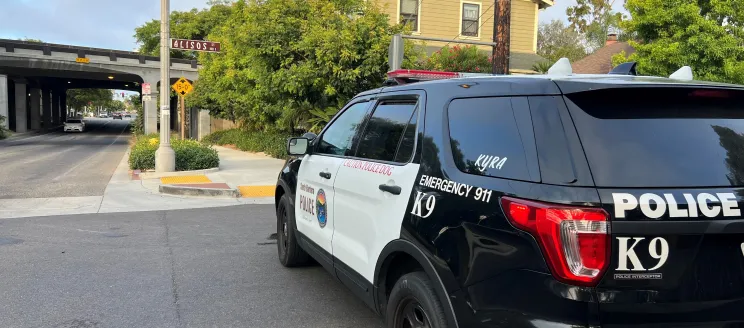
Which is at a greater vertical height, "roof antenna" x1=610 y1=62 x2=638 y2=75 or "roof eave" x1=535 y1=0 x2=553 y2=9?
"roof eave" x1=535 y1=0 x2=553 y2=9

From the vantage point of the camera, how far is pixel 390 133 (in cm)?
363

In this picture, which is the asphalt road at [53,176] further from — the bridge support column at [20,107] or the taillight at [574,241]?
the bridge support column at [20,107]

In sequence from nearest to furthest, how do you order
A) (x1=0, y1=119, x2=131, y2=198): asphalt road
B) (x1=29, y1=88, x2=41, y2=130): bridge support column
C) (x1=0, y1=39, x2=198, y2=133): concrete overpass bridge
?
(x1=0, y1=119, x2=131, y2=198): asphalt road → (x1=0, y1=39, x2=198, y2=133): concrete overpass bridge → (x1=29, y1=88, x2=41, y2=130): bridge support column

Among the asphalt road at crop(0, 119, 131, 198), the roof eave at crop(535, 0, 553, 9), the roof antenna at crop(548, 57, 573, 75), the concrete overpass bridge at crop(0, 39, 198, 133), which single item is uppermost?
the roof eave at crop(535, 0, 553, 9)

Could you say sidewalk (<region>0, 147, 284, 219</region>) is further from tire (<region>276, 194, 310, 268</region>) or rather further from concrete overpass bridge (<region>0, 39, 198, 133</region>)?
concrete overpass bridge (<region>0, 39, 198, 133</region>)

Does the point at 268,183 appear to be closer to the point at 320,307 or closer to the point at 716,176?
the point at 320,307

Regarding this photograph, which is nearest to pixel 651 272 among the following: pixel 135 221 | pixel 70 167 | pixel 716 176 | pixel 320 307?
pixel 716 176

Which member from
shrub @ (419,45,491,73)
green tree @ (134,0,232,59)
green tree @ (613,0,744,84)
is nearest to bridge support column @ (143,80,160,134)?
green tree @ (134,0,232,59)

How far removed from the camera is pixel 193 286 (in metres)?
5.18

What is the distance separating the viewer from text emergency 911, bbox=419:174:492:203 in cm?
247

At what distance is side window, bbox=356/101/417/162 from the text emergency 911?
34 cm

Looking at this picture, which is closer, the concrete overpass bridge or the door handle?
the door handle

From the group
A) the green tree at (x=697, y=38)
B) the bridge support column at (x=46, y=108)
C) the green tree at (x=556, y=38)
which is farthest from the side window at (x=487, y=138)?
the bridge support column at (x=46, y=108)

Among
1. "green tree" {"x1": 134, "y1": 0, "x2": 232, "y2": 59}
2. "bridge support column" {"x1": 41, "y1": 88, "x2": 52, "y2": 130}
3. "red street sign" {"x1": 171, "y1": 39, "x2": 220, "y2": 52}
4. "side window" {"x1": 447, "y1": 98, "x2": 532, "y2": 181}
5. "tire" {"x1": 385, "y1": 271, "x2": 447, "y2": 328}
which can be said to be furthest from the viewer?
"bridge support column" {"x1": 41, "y1": 88, "x2": 52, "y2": 130}
